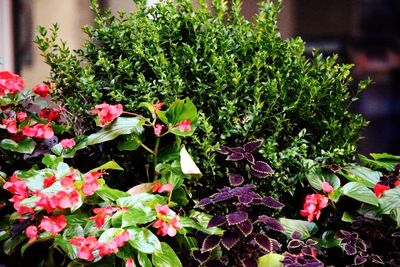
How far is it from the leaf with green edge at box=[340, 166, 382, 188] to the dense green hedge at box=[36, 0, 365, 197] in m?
0.09

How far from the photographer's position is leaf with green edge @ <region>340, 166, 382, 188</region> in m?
2.70

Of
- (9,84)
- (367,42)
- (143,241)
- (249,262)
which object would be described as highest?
(9,84)

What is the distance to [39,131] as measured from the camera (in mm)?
2689

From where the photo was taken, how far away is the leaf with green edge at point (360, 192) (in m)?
2.46

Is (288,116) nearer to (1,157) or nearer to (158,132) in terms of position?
(158,132)

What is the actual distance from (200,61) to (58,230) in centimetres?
106

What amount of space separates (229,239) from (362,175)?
2.80ft

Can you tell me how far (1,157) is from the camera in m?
2.83

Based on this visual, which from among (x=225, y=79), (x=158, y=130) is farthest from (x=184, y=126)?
(x=225, y=79)

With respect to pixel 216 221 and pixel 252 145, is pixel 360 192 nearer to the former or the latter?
pixel 252 145

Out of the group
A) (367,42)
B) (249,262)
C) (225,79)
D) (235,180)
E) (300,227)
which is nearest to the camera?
(249,262)

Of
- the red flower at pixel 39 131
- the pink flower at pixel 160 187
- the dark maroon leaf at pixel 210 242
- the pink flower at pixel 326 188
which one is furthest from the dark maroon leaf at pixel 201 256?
the red flower at pixel 39 131

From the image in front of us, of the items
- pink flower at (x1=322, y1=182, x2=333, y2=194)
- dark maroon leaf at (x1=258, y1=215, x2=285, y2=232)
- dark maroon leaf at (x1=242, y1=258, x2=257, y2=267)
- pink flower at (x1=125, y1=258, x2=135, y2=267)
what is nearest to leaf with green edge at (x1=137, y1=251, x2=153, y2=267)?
pink flower at (x1=125, y1=258, x2=135, y2=267)

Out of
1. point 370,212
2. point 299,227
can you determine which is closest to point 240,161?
point 299,227
